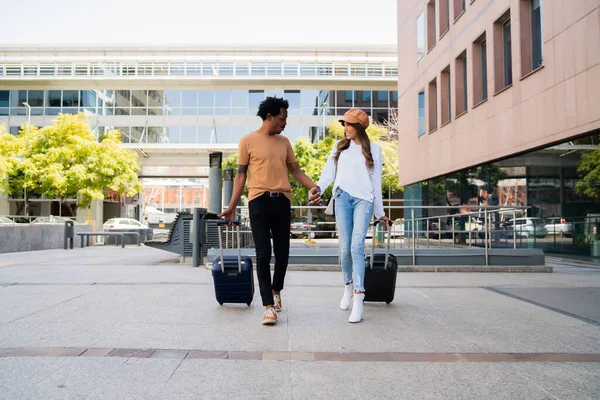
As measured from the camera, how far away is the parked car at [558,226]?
42.4 ft

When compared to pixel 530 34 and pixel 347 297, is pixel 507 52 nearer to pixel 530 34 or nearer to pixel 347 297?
pixel 530 34

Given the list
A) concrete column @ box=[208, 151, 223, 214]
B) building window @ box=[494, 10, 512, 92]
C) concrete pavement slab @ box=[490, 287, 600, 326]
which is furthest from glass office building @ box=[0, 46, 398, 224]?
concrete pavement slab @ box=[490, 287, 600, 326]

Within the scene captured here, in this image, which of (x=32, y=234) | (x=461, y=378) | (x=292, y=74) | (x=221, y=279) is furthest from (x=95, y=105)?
(x=461, y=378)

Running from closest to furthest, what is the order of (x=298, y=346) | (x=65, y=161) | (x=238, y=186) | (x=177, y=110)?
1. (x=298, y=346)
2. (x=238, y=186)
3. (x=65, y=161)
4. (x=177, y=110)

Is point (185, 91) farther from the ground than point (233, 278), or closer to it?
farther from the ground

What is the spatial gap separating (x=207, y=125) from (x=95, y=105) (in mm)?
8265

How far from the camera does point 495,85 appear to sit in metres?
15.0

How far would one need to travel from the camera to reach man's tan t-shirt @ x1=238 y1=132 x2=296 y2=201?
4.52 metres

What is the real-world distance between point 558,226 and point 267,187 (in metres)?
11.1

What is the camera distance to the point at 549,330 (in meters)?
4.22

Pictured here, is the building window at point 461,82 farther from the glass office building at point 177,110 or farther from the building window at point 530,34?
the glass office building at point 177,110

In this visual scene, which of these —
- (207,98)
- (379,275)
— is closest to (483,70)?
(379,275)

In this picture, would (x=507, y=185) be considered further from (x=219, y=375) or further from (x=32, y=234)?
(x=32, y=234)

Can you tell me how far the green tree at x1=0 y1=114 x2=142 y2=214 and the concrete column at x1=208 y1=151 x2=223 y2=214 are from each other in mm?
21833
